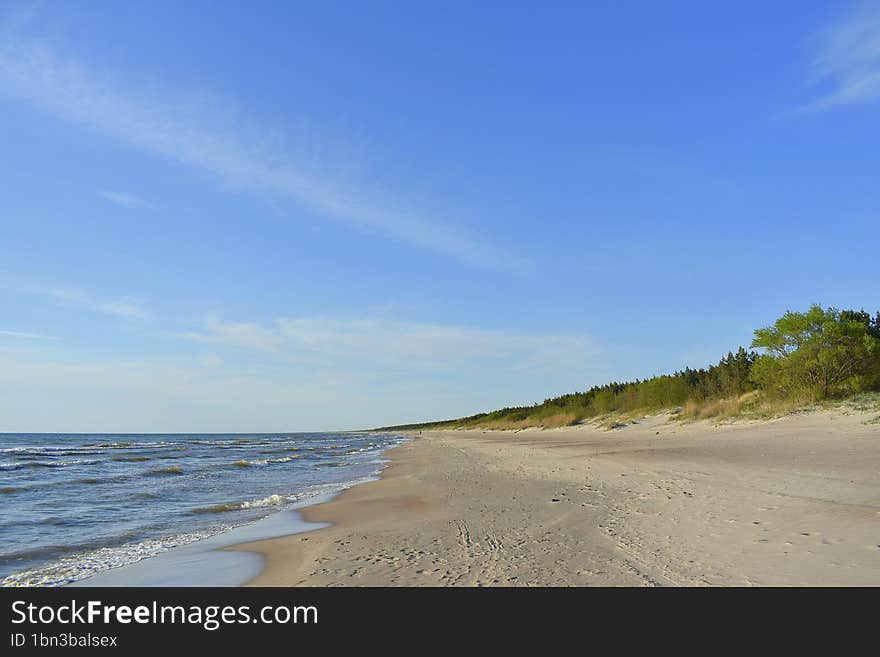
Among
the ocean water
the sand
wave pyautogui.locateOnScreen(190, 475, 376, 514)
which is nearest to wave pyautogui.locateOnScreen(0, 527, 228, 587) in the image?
the ocean water

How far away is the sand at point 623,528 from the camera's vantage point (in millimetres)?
5555

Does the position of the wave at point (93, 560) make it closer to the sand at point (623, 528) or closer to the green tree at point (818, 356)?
the sand at point (623, 528)

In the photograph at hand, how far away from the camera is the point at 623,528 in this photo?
786cm

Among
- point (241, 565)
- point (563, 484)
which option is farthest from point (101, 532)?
point (563, 484)

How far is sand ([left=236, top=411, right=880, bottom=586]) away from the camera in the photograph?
18.2ft

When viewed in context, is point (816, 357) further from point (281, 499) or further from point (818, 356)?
point (281, 499)

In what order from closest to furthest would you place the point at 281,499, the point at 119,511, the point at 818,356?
1. the point at 119,511
2. the point at 281,499
3. the point at 818,356

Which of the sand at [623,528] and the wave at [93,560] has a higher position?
the sand at [623,528]

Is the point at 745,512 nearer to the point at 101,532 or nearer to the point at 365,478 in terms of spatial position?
the point at 101,532

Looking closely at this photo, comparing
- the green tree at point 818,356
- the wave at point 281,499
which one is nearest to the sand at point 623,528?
the wave at point 281,499

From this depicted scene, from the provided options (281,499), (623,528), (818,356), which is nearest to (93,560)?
(281,499)

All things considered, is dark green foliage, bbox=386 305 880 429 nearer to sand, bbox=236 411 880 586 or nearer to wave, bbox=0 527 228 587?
sand, bbox=236 411 880 586
